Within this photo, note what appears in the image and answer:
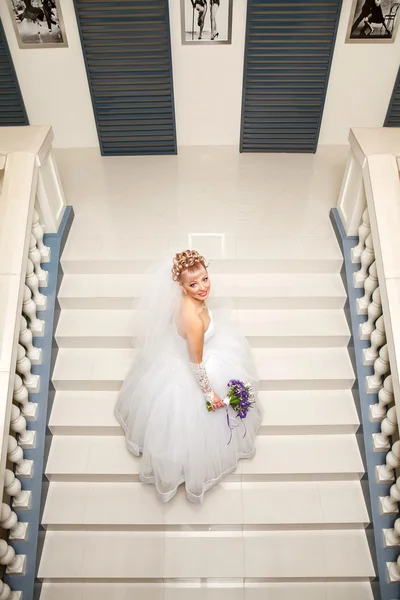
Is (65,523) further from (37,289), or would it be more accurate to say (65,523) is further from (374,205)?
(374,205)

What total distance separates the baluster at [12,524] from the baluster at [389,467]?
245cm

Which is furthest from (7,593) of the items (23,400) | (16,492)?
(23,400)

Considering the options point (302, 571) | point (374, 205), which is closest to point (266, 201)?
point (374, 205)

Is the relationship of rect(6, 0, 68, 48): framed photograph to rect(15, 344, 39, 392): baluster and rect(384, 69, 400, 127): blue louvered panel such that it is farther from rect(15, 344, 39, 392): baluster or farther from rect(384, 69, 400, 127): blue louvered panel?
rect(384, 69, 400, 127): blue louvered panel

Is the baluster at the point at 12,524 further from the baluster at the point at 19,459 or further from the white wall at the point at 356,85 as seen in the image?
the white wall at the point at 356,85

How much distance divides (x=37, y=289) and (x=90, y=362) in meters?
0.70

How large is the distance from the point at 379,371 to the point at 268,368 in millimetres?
823

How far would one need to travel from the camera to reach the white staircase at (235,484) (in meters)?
3.37

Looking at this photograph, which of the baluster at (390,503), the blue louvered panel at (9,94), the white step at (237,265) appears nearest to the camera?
the baluster at (390,503)

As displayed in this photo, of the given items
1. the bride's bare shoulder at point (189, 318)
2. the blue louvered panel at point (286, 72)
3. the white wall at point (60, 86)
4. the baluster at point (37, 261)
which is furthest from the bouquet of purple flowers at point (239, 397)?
the white wall at point (60, 86)

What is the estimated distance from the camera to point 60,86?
5.17 meters

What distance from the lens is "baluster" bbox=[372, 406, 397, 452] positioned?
3.32 meters

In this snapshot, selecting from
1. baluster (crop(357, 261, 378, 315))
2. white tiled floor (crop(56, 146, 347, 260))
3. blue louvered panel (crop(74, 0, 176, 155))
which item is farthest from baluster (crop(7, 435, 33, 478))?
blue louvered panel (crop(74, 0, 176, 155))

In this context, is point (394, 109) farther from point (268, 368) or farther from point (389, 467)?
point (389, 467)
